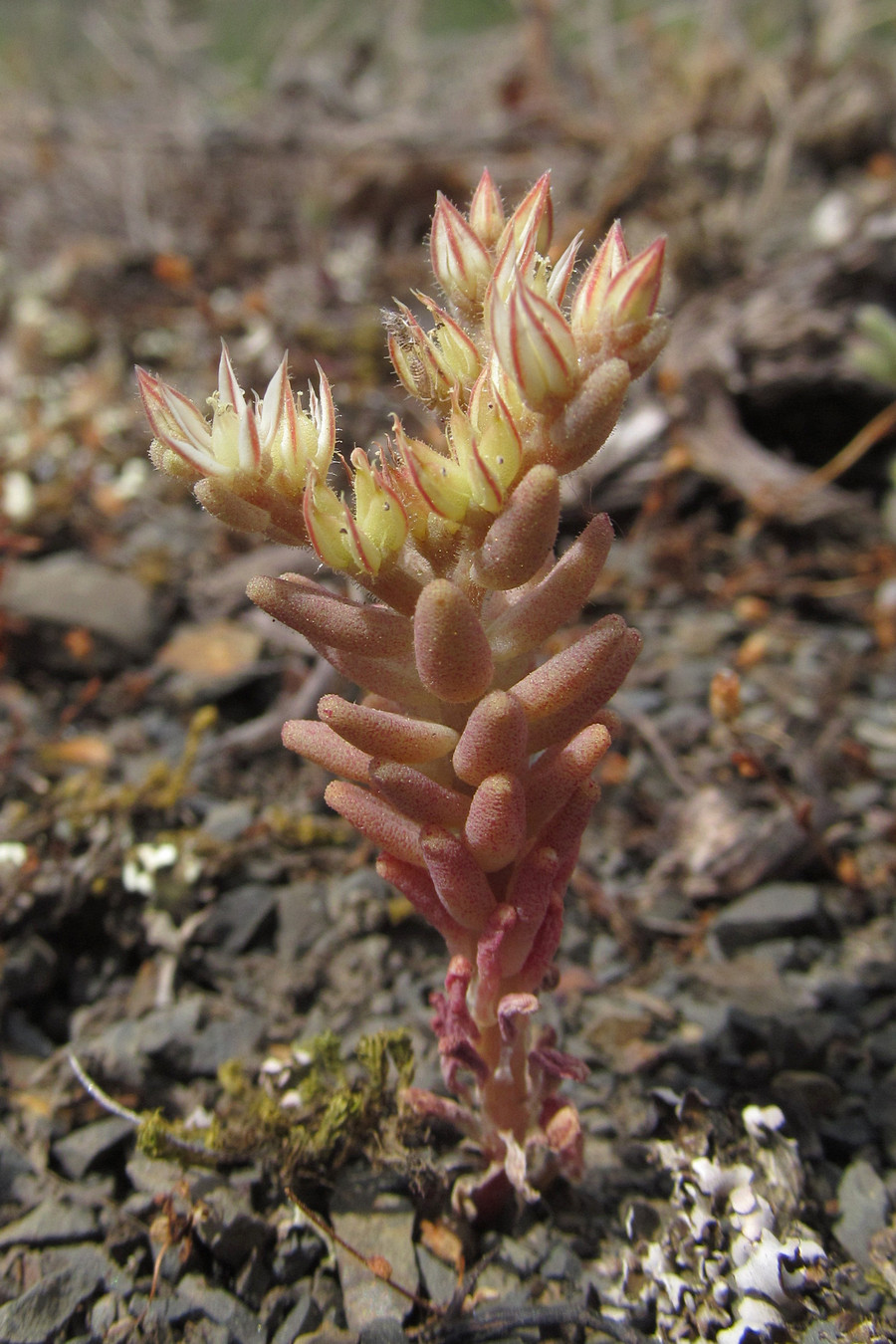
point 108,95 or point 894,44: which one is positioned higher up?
point 108,95

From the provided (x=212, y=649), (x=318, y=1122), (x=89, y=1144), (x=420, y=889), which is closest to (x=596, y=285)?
(x=420, y=889)

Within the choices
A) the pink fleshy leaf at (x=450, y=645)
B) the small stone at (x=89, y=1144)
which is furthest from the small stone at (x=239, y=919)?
the pink fleshy leaf at (x=450, y=645)

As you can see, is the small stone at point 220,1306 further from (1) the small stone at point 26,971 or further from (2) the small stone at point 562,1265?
(1) the small stone at point 26,971

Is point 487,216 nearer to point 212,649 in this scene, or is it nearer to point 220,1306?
point 220,1306

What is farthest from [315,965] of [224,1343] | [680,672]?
[680,672]

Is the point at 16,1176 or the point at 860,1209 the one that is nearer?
the point at 860,1209

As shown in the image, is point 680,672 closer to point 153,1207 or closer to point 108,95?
point 153,1207
